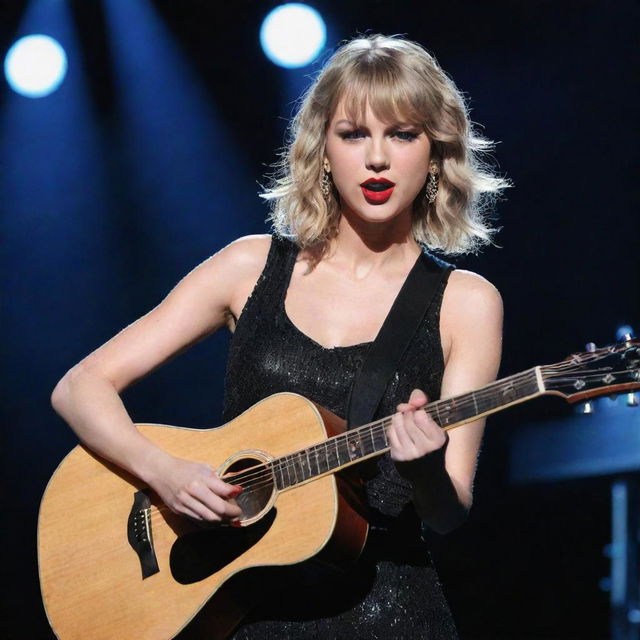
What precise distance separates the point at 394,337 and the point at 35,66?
4.06m

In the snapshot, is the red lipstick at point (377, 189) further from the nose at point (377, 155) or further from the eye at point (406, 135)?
the eye at point (406, 135)

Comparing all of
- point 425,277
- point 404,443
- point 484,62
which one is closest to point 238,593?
point 404,443

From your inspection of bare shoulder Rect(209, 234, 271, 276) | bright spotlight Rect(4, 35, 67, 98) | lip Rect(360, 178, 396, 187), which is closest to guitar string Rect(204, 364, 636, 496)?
bare shoulder Rect(209, 234, 271, 276)

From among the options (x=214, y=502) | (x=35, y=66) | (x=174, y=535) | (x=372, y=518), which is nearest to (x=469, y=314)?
(x=372, y=518)

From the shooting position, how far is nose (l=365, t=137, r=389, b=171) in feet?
9.50

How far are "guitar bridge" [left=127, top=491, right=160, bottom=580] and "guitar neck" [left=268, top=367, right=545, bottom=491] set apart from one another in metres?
0.49

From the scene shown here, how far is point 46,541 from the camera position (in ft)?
10.0

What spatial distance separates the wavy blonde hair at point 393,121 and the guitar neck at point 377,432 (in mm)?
825

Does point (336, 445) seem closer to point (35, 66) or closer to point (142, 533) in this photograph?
point (142, 533)

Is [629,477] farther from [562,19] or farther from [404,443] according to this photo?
[404,443]

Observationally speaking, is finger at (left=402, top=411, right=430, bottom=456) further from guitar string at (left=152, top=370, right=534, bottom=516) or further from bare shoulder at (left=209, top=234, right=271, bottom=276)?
bare shoulder at (left=209, top=234, right=271, bottom=276)

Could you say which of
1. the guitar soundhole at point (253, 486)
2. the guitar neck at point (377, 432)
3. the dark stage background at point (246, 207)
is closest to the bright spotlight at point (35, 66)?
the dark stage background at point (246, 207)

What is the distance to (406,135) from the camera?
9.83 feet

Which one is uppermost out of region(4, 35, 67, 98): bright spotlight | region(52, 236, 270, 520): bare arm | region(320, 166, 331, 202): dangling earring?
region(4, 35, 67, 98): bright spotlight
